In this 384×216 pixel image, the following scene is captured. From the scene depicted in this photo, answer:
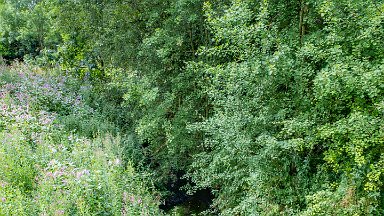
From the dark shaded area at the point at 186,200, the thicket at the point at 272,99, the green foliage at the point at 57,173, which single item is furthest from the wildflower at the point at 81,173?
the dark shaded area at the point at 186,200

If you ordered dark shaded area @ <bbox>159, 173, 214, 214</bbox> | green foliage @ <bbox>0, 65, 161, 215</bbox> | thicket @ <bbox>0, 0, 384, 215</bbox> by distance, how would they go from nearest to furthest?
thicket @ <bbox>0, 0, 384, 215</bbox> → green foliage @ <bbox>0, 65, 161, 215</bbox> → dark shaded area @ <bbox>159, 173, 214, 214</bbox>

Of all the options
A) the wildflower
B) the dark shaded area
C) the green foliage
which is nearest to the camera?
the green foliage

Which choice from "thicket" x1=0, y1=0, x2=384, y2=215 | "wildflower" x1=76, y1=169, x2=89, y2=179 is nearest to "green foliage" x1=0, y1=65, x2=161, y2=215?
"wildflower" x1=76, y1=169, x2=89, y2=179

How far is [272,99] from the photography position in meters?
5.14

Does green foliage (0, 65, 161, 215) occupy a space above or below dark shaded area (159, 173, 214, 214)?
above

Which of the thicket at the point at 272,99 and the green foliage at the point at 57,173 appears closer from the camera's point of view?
the thicket at the point at 272,99

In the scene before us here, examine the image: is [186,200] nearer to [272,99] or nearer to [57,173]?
[57,173]

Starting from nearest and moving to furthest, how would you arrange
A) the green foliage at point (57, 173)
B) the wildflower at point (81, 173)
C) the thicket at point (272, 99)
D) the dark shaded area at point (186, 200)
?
the thicket at point (272, 99) → the green foliage at point (57, 173) → the wildflower at point (81, 173) → the dark shaded area at point (186, 200)

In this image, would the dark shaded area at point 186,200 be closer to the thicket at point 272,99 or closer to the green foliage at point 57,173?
the thicket at point 272,99

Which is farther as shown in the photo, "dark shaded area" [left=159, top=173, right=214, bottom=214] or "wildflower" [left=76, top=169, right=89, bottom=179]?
"dark shaded area" [left=159, top=173, right=214, bottom=214]

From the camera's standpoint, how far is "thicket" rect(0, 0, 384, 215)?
3.98m

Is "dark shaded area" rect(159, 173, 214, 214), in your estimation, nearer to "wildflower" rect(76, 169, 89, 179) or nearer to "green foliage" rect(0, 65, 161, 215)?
"green foliage" rect(0, 65, 161, 215)

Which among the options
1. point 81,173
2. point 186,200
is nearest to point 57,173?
point 81,173

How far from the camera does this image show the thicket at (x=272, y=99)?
398 centimetres
